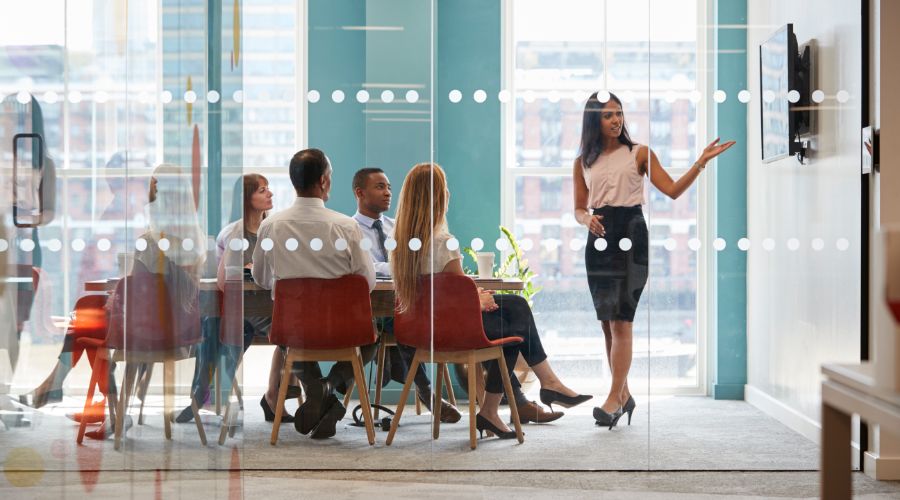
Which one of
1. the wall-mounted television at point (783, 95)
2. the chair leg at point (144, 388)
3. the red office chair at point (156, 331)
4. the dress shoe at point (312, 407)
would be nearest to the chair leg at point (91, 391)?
the red office chair at point (156, 331)

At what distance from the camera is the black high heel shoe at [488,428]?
3701 millimetres

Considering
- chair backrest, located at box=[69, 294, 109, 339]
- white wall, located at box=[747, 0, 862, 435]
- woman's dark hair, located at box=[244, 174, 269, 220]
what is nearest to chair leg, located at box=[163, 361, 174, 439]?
chair backrest, located at box=[69, 294, 109, 339]

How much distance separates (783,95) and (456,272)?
155 cm

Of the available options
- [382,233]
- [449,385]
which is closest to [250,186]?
[382,233]

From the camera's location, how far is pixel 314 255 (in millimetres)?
3701

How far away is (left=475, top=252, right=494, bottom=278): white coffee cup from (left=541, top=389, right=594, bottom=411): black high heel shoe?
54 centimetres

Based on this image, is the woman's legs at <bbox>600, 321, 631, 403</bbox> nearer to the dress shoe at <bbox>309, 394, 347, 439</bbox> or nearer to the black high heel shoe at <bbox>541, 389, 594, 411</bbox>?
the black high heel shoe at <bbox>541, 389, 594, 411</bbox>

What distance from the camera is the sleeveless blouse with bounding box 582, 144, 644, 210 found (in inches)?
147

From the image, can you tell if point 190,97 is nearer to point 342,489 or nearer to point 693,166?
point 342,489

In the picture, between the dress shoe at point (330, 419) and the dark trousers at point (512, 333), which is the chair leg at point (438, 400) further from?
the dress shoe at point (330, 419)

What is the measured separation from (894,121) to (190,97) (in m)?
2.61

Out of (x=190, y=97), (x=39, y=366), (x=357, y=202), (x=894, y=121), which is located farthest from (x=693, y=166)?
Result: (x=39, y=366)

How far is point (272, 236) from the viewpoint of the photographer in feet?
12.2

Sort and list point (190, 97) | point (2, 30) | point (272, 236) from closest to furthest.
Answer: point (190, 97)
point (2, 30)
point (272, 236)
